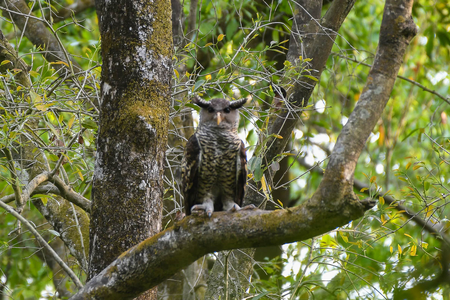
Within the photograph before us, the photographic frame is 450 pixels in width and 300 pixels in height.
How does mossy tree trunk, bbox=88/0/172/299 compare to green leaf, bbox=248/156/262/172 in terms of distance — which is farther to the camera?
green leaf, bbox=248/156/262/172

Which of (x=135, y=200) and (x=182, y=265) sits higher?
(x=135, y=200)

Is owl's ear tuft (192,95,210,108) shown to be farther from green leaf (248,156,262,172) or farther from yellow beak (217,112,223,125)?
green leaf (248,156,262,172)

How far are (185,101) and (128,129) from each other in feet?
3.66

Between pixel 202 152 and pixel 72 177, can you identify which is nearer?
pixel 202 152

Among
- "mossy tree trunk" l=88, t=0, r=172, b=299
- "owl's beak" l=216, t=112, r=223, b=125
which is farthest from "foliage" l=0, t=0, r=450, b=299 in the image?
"mossy tree trunk" l=88, t=0, r=172, b=299

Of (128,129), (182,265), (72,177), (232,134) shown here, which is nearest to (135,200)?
(128,129)

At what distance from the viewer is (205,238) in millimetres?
2215

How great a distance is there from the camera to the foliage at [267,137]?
3473 mm

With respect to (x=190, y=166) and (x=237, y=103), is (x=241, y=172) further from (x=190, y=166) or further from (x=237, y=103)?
(x=237, y=103)

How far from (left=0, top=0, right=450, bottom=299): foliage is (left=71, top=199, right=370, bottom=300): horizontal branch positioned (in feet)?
1.26

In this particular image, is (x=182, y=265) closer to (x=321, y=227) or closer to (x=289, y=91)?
(x=321, y=227)

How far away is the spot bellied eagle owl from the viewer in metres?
3.56

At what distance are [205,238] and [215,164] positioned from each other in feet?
4.54

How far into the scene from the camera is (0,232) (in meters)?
6.36
